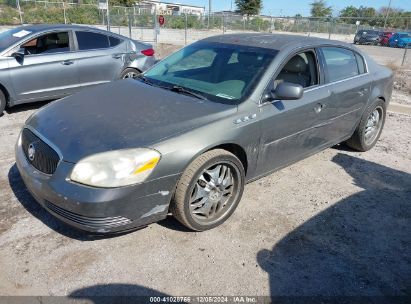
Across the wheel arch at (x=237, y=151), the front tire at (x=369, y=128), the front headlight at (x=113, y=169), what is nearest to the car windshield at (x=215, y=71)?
the wheel arch at (x=237, y=151)

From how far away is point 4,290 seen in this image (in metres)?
2.47

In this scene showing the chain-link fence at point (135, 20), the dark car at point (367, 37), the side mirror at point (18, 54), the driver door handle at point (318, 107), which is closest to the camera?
the driver door handle at point (318, 107)

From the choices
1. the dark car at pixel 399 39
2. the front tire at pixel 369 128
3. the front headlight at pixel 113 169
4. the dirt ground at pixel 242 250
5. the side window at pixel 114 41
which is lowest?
the dark car at pixel 399 39

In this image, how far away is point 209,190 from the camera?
10.3 feet

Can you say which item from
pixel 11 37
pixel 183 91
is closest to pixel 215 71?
pixel 183 91

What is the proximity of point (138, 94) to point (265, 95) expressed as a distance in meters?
1.25

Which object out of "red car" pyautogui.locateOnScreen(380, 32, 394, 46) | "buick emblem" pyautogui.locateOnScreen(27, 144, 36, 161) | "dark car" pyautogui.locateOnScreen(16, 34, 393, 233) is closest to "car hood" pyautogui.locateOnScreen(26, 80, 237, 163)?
"dark car" pyautogui.locateOnScreen(16, 34, 393, 233)

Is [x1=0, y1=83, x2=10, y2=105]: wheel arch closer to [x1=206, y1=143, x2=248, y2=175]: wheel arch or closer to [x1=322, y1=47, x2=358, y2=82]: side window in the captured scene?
[x1=206, y1=143, x2=248, y2=175]: wheel arch

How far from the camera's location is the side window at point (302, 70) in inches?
148

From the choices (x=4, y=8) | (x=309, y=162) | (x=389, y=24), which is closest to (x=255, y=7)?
(x=389, y=24)

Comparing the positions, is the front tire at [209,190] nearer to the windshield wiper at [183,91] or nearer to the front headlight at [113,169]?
the front headlight at [113,169]

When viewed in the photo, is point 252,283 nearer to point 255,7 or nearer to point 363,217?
point 363,217

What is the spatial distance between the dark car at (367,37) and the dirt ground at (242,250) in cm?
3416

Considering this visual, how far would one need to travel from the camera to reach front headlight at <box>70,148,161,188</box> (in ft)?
8.39
